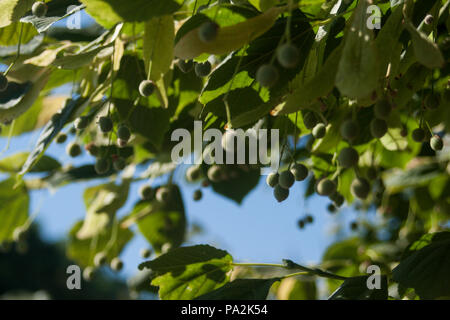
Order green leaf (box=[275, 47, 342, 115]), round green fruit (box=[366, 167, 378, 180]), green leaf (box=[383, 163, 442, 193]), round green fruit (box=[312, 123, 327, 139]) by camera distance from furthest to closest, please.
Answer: green leaf (box=[383, 163, 442, 193]) < round green fruit (box=[366, 167, 378, 180]) < round green fruit (box=[312, 123, 327, 139]) < green leaf (box=[275, 47, 342, 115])

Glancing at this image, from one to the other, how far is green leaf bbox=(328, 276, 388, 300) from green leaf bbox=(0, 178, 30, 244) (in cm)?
123

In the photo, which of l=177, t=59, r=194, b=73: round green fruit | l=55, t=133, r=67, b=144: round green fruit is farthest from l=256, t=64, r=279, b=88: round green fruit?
l=55, t=133, r=67, b=144: round green fruit

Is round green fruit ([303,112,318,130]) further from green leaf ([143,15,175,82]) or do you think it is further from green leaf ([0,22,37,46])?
green leaf ([0,22,37,46])

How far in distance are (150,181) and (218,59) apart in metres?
0.59

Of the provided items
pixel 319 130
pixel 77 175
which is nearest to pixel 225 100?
pixel 319 130

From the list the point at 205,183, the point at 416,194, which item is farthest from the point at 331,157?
the point at 416,194

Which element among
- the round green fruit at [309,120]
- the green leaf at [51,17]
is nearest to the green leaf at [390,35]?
the round green fruit at [309,120]

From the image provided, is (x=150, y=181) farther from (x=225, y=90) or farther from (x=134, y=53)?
(x=225, y=90)

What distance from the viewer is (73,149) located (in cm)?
160

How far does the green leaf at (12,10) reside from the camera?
3.43 feet

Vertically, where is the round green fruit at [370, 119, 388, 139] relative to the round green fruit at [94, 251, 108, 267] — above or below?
above

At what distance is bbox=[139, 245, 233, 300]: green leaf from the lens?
1235mm

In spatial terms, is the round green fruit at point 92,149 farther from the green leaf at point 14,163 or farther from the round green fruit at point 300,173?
the round green fruit at point 300,173

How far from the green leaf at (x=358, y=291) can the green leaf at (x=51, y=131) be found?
647mm
